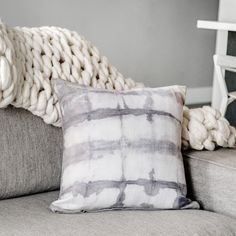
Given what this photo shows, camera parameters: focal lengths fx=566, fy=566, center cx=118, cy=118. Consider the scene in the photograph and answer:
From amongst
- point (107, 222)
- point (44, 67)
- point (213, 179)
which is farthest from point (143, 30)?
point (107, 222)

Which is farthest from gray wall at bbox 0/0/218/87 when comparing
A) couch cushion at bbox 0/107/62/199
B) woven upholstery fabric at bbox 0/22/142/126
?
couch cushion at bbox 0/107/62/199

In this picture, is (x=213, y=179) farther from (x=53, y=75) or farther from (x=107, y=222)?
(x=53, y=75)

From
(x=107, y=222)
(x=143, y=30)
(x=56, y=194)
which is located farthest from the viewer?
(x=143, y=30)

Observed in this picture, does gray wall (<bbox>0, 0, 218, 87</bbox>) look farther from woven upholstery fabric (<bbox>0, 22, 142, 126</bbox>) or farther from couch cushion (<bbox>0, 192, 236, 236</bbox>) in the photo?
couch cushion (<bbox>0, 192, 236, 236</bbox>)

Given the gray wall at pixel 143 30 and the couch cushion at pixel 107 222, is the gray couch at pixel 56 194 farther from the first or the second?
the gray wall at pixel 143 30

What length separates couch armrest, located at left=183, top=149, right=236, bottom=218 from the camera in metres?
1.65

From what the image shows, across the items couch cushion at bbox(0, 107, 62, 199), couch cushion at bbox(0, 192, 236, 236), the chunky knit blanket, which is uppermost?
the chunky knit blanket

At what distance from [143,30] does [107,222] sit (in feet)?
12.7

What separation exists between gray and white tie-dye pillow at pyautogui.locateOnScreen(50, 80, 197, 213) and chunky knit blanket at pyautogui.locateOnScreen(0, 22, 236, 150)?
0.08m

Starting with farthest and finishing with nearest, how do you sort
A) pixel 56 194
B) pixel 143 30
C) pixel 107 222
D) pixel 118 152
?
pixel 143 30, pixel 56 194, pixel 118 152, pixel 107 222

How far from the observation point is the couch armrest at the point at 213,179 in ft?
5.42

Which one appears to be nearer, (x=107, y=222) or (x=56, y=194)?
(x=107, y=222)

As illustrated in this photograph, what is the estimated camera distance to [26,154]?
169 cm

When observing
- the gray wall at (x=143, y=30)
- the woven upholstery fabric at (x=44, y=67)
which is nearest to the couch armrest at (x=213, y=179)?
the woven upholstery fabric at (x=44, y=67)
